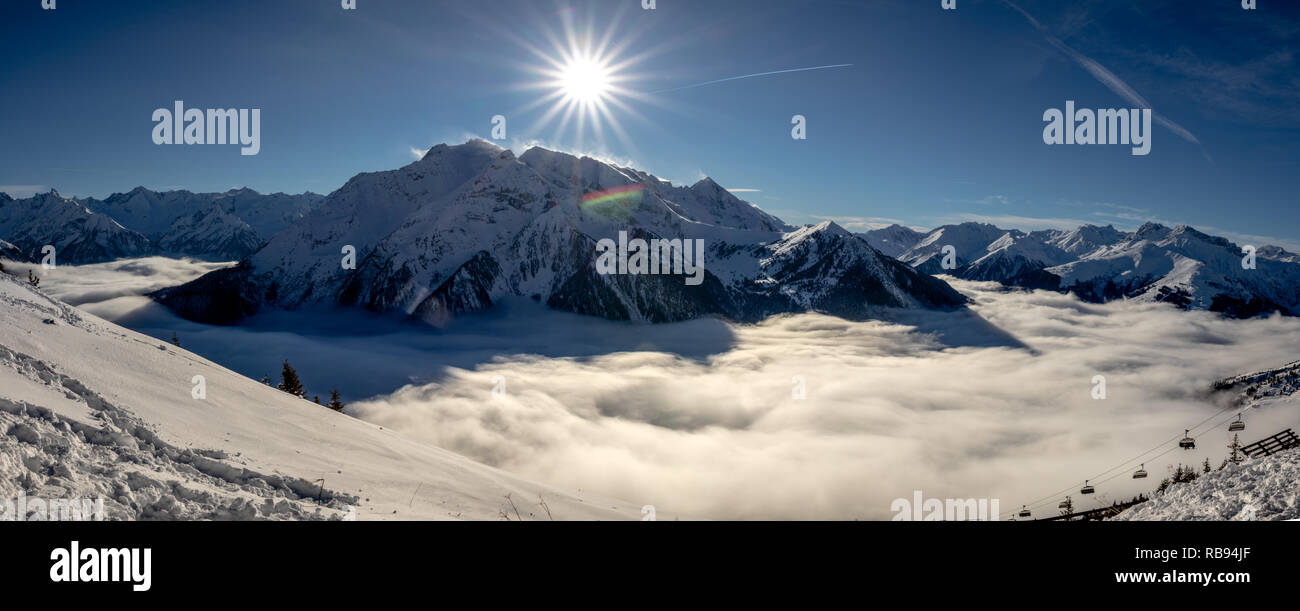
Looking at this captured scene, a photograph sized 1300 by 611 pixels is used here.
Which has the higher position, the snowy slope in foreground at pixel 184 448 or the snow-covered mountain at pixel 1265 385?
the snowy slope in foreground at pixel 184 448

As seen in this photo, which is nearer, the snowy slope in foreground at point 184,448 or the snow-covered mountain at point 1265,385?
the snowy slope in foreground at point 184,448

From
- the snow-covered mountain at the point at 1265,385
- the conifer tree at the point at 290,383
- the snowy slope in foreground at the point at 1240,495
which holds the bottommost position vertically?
the snow-covered mountain at the point at 1265,385

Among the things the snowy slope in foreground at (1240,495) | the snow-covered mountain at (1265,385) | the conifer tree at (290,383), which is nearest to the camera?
the snowy slope in foreground at (1240,495)

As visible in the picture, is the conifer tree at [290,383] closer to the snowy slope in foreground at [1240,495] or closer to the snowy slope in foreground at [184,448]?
the snowy slope in foreground at [184,448]

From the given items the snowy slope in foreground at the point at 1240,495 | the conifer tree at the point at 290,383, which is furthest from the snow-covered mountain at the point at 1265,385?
the conifer tree at the point at 290,383
